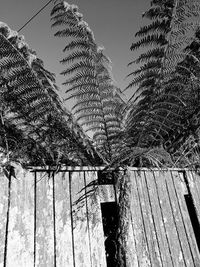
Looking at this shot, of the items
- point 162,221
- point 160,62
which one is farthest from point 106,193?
point 160,62

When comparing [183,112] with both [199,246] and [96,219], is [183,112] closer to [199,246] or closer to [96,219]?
[199,246]

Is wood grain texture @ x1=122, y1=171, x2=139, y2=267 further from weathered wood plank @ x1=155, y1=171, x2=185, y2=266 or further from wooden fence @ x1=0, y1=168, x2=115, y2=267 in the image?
weathered wood plank @ x1=155, y1=171, x2=185, y2=266

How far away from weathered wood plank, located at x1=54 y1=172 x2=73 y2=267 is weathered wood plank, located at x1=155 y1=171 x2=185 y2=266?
2.60 feet

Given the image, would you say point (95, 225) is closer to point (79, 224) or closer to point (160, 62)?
point (79, 224)

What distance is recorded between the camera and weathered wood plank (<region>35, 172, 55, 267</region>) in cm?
146

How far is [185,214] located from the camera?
2027 millimetres

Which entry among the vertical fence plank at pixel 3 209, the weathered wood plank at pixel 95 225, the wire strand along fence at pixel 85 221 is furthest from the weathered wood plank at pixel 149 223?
the vertical fence plank at pixel 3 209

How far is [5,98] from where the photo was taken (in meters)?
2.05

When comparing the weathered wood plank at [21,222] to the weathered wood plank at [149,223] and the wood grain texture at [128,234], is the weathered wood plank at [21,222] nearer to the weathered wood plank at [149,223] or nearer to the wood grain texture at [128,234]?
the wood grain texture at [128,234]

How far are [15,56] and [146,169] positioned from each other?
1.47 meters

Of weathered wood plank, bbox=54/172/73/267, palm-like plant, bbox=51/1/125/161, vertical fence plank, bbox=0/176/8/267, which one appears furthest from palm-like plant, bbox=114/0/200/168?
vertical fence plank, bbox=0/176/8/267

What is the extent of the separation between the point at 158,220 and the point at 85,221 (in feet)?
2.00

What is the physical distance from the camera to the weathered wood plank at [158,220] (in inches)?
70.4

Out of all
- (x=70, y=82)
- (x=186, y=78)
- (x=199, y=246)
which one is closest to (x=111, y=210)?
(x=199, y=246)
